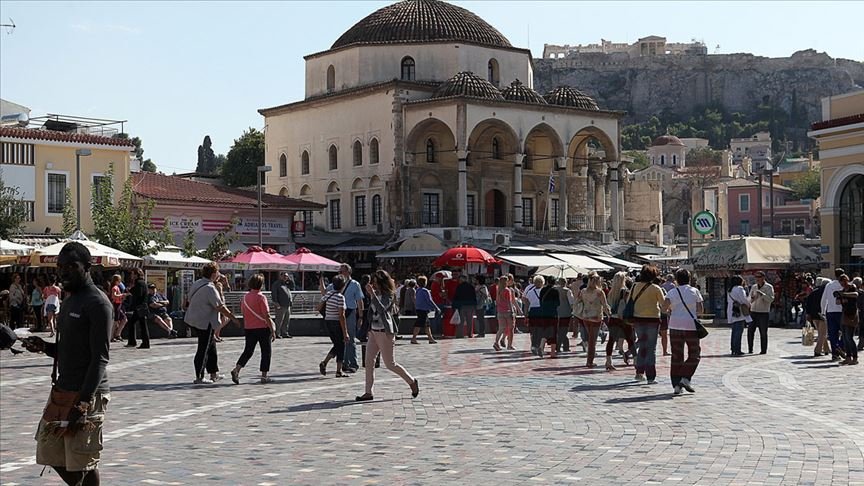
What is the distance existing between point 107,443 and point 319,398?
428 cm

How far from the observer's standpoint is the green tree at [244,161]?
3258 inches

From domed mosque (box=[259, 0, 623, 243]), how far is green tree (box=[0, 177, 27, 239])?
18.8 metres

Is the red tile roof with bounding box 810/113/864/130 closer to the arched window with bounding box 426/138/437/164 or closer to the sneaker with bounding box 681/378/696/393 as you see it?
the arched window with bounding box 426/138/437/164

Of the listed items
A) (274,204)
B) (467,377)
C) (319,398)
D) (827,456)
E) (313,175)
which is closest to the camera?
(827,456)

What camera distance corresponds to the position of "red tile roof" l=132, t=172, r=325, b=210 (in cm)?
5097

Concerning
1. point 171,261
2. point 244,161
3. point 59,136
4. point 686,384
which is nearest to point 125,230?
point 171,261

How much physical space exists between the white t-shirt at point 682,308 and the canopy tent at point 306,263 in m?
19.9

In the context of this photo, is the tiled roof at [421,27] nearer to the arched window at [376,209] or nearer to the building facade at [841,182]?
the arched window at [376,209]

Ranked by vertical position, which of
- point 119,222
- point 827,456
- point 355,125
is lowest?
point 827,456

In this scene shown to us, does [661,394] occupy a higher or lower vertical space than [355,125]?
lower

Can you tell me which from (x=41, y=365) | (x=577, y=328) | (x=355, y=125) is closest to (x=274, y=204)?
(x=355, y=125)

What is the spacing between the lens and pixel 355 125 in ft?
200

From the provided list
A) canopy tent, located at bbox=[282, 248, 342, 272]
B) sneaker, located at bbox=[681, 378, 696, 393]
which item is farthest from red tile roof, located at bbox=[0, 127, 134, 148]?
sneaker, located at bbox=[681, 378, 696, 393]

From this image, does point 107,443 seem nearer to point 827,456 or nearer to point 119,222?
point 827,456
